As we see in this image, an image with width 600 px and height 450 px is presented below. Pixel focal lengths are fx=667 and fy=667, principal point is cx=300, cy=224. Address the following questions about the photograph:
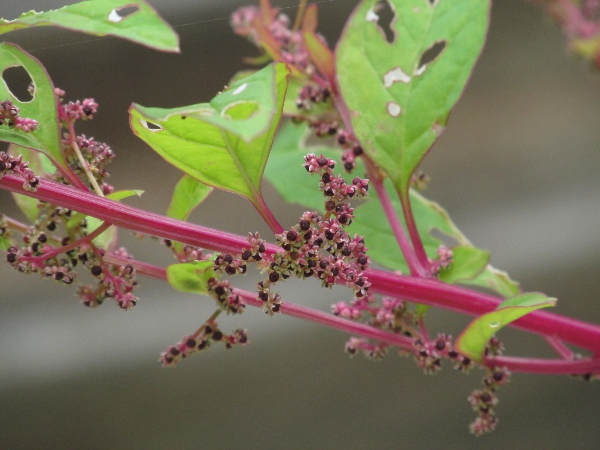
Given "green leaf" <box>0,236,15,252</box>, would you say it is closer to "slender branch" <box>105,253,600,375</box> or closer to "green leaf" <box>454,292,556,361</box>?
"slender branch" <box>105,253,600,375</box>

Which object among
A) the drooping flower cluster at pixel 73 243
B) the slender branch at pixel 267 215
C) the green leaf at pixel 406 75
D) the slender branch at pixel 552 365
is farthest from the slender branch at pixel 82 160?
the slender branch at pixel 552 365

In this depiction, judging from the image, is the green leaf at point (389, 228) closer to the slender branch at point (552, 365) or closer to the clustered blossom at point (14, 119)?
the slender branch at point (552, 365)

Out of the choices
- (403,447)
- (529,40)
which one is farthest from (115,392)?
(529,40)

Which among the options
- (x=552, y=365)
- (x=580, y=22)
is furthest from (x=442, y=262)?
(x=580, y=22)

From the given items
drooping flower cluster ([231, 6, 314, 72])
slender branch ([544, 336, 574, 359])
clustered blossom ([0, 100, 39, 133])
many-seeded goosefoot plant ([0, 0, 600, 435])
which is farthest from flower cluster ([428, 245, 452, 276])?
clustered blossom ([0, 100, 39, 133])

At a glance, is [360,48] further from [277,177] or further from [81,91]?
[81,91]

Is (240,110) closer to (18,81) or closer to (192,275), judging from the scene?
(192,275)
